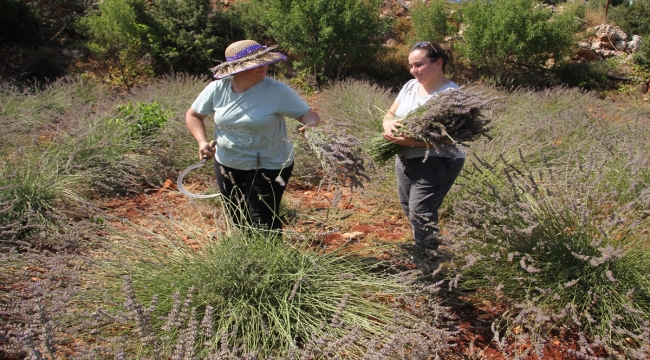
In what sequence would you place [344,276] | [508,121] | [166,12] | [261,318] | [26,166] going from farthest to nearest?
1. [166,12]
2. [508,121]
3. [26,166]
4. [344,276]
5. [261,318]

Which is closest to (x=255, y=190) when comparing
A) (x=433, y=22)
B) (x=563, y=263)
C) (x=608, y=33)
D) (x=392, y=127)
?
(x=392, y=127)

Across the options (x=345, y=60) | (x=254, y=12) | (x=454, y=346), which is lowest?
(x=345, y=60)

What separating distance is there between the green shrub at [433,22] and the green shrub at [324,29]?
1.99m

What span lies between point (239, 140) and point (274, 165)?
0.91 feet

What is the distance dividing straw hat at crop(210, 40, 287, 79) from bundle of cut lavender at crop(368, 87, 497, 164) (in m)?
0.95

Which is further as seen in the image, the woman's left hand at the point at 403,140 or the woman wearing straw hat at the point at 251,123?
the woman wearing straw hat at the point at 251,123

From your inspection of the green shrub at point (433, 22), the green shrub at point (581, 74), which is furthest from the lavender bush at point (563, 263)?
the green shrub at point (581, 74)

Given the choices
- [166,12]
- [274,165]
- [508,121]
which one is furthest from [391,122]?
[166,12]

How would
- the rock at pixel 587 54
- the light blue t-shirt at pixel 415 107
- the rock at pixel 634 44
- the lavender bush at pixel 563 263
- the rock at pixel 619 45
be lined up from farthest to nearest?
the rock at pixel 619 45, the rock at pixel 634 44, the rock at pixel 587 54, the light blue t-shirt at pixel 415 107, the lavender bush at pixel 563 263

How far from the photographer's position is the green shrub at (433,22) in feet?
51.9

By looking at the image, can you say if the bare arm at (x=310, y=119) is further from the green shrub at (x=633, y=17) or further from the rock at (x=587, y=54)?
A: the green shrub at (x=633, y=17)

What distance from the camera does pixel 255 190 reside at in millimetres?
3121

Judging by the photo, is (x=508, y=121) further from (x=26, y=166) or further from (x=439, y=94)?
(x=26, y=166)

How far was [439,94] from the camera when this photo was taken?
2844 mm
